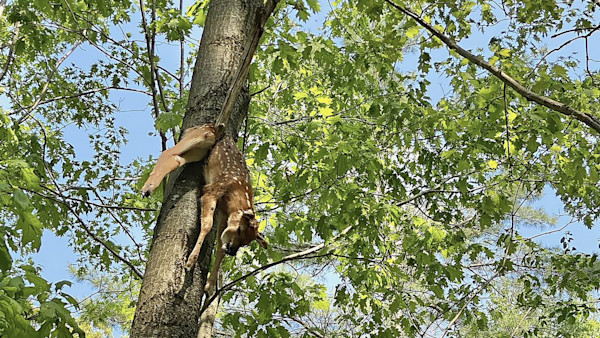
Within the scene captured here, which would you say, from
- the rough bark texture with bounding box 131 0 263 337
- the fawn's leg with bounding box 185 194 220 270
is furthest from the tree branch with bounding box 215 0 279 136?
the fawn's leg with bounding box 185 194 220 270

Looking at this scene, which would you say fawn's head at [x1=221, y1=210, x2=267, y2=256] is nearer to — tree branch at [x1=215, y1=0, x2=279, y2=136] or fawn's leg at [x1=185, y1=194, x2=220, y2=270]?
fawn's leg at [x1=185, y1=194, x2=220, y2=270]

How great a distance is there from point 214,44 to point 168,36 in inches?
106

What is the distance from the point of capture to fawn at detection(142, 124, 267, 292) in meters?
1.67

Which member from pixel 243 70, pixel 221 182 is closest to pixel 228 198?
pixel 221 182

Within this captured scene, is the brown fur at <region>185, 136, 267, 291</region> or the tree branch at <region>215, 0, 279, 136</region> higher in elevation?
the tree branch at <region>215, 0, 279, 136</region>

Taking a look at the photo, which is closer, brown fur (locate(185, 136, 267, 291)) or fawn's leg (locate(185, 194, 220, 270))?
fawn's leg (locate(185, 194, 220, 270))

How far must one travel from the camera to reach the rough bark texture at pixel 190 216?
149 cm

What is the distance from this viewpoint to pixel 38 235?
248 cm

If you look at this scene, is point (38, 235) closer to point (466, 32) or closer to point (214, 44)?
point (214, 44)

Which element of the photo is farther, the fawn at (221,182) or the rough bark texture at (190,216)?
the fawn at (221,182)

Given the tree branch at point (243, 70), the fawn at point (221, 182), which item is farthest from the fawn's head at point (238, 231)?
the tree branch at point (243, 70)

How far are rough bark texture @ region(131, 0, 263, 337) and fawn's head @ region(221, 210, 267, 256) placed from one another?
57mm

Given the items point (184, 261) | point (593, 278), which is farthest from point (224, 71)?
point (593, 278)

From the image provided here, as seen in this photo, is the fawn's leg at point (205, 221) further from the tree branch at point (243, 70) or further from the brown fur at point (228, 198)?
the tree branch at point (243, 70)
